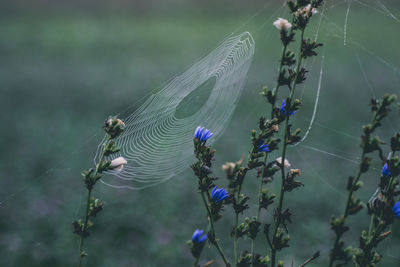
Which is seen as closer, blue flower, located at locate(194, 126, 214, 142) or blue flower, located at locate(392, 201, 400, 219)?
blue flower, located at locate(392, 201, 400, 219)

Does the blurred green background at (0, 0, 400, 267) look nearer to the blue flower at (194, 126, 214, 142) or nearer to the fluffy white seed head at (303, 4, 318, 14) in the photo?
the fluffy white seed head at (303, 4, 318, 14)

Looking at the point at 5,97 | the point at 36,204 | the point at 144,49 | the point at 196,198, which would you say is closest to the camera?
the point at 36,204

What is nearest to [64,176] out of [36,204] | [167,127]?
[36,204]

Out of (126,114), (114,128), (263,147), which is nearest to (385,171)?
(263,147)

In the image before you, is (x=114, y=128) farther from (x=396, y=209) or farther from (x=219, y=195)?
(x=396, y=209)

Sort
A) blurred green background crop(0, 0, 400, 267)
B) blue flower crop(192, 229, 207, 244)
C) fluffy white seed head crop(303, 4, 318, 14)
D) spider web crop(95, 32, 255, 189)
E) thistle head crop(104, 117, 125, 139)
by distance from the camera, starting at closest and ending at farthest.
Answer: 1. blue flower crop(192, 229, 207, 244)
2. thistle head crop(104, 117, 125, 139)
3. fluffy white seed head crop(303, 4, 318, 14)
4. spider web crop(95, 32, 255, 189)
5. blurred green background crop(0, 0, 400, 267)

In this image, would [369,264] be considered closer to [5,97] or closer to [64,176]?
[64,176]

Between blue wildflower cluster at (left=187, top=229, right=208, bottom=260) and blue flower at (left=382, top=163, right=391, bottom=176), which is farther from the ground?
blue wildflower cluster at (left=187, top=229, right=208, bottom=260)

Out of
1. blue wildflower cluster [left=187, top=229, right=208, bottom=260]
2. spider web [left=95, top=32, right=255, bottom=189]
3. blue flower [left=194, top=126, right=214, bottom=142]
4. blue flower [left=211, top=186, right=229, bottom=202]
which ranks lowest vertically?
blue wildflower cluster [left=187, top=229, right=208, bottom=260]

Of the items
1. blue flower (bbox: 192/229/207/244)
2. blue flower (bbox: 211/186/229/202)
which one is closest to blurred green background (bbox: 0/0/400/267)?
blue flower (bbox: 211/186/229/202)
